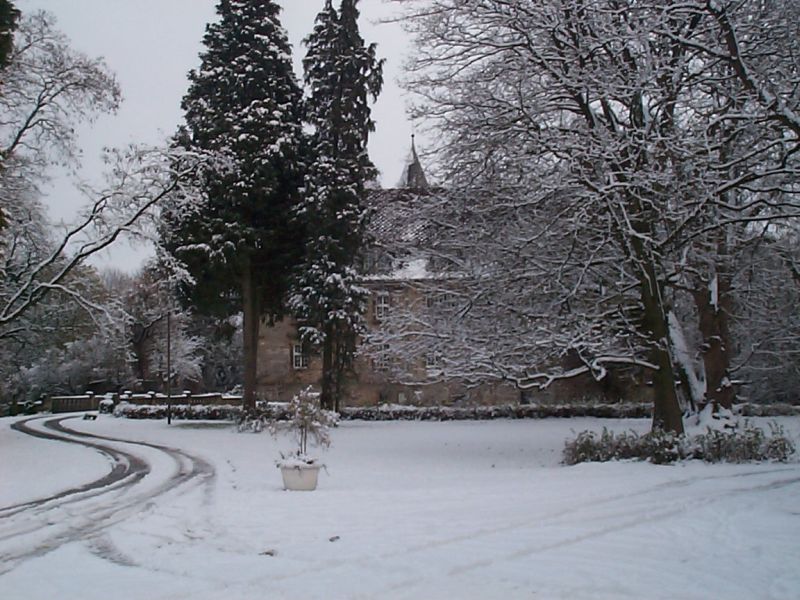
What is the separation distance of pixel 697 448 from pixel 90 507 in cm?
1018

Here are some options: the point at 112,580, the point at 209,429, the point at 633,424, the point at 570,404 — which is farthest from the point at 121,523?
the point at 570,404

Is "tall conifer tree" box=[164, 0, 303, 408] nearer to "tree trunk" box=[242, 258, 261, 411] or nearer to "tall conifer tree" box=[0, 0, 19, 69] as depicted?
"tree trunk" box=[242, 258, 261, 411]

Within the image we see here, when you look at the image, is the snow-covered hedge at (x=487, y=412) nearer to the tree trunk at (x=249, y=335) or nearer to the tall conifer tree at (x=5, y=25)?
the tree trunk at (x=249, y=335)

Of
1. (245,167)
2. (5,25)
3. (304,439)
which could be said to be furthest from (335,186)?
(304,439)

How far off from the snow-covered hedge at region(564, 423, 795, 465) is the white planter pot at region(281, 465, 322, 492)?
558cm

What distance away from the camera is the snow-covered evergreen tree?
26188mm

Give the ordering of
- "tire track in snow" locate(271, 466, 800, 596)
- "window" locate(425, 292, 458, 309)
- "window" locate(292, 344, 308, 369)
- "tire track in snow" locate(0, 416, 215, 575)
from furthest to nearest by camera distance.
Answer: "window" locate(292, 344, 308, 369), "window" locate(425, 292, 458, 309), "tire track in snow" locate(0, 416, 215, 575), "tire track in snow" locate(271, 466, 800, 596)

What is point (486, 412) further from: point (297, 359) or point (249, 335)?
point (297, 359)

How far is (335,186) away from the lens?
1044 inches

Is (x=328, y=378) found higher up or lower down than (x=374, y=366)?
lower down

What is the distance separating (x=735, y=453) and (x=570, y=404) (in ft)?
56.1

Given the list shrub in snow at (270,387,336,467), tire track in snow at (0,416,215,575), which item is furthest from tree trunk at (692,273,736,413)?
tire track in snow at (0,416,215,575)

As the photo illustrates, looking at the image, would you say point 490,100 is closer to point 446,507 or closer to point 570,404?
point 446,507

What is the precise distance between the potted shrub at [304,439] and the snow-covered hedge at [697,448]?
520 cm
